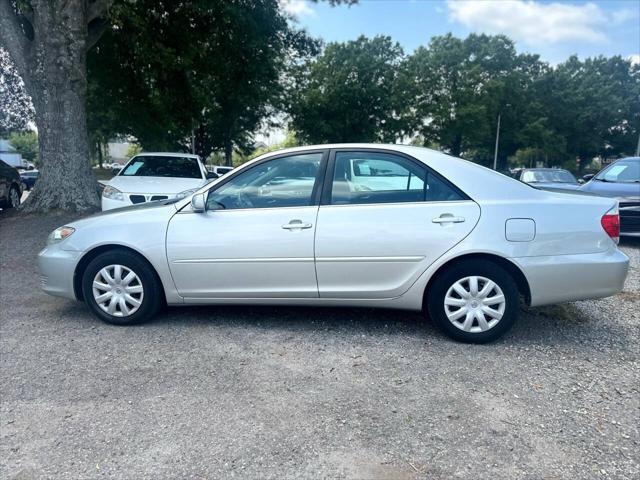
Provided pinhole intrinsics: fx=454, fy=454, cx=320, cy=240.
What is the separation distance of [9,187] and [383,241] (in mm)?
11678

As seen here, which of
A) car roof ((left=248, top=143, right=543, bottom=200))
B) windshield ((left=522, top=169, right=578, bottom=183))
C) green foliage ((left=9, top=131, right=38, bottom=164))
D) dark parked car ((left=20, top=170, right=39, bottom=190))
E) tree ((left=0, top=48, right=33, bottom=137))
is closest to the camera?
car roof ((left=248, top=143, right=543, bottom=200))

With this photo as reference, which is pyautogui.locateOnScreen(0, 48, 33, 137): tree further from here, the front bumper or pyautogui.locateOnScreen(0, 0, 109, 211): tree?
the front bumper

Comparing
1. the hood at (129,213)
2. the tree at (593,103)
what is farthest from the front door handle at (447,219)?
the tree at (593,103)

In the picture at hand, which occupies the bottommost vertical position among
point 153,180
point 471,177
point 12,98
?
point 471,177

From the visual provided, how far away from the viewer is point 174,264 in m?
3.93

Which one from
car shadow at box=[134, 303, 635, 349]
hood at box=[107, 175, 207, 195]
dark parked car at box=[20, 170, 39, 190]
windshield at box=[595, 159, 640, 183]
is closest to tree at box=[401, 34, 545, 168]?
dark parked car at box=[20, 170, 39, 190]

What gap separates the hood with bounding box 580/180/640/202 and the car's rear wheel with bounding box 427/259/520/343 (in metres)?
5.21

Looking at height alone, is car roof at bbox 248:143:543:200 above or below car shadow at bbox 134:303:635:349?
above

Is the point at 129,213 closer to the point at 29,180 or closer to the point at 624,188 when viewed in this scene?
the point at 624,188

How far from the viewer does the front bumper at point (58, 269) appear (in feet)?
13.4

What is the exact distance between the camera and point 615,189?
26.3ft

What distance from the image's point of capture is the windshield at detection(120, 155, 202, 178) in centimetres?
891

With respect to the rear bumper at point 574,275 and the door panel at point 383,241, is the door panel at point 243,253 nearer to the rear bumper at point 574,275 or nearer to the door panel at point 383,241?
the door panel at point 383,241

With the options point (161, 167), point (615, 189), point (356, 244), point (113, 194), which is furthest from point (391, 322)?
point (161, 167)
